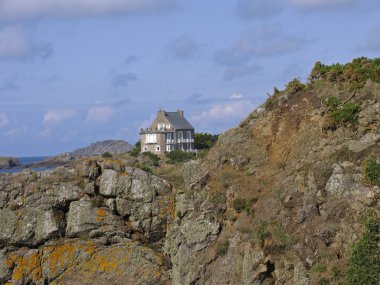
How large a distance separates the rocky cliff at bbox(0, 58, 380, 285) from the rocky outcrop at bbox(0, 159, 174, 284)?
5cm

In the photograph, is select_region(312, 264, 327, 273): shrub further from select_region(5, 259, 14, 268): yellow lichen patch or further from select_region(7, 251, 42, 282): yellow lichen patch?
select_region(5, 259, 14, 268): yellow lichen patch

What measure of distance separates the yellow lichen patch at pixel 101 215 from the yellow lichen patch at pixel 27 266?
3139 mm

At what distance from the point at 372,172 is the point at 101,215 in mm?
14989

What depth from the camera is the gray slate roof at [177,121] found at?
100250 millimetres

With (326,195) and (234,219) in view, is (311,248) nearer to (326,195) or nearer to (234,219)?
(326,195)

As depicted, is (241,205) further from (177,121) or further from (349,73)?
(177,121)

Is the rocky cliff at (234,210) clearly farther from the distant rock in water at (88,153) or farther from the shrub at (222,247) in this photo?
the distant rock in water at (88,153)

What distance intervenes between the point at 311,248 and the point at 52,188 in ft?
53.6

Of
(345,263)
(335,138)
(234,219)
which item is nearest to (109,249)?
(234,219)

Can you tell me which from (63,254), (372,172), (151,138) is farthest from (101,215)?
(151,138)

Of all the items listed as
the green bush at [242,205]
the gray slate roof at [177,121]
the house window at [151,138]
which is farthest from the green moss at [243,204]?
the gray slate roof at [177,121]

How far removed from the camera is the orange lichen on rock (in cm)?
3231

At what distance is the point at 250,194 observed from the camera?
82.9 ft

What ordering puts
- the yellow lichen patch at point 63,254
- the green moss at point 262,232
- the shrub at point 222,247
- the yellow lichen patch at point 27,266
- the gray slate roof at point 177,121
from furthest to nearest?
the gray slate roof at point 177,121 < the yellow lichen patch at point 63,254 < the yellow lichen patch at point 27,266 < the shrub at point 222,247 < the green moss at point 262,232
